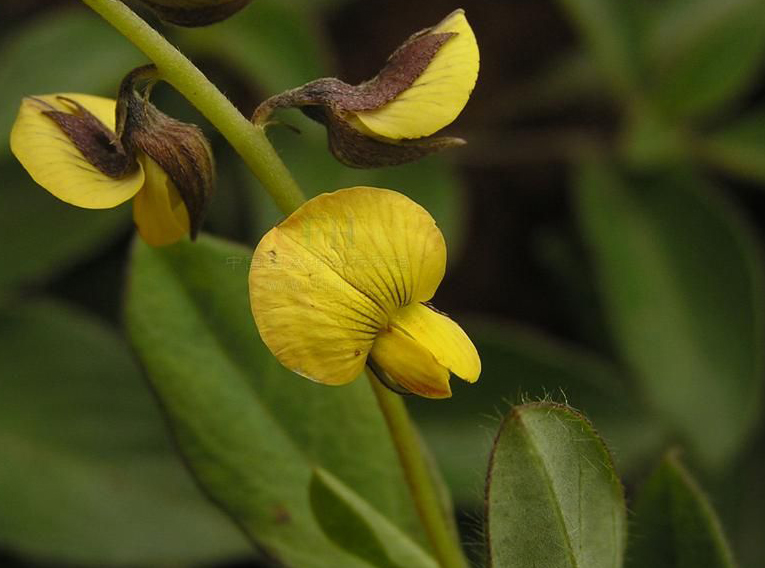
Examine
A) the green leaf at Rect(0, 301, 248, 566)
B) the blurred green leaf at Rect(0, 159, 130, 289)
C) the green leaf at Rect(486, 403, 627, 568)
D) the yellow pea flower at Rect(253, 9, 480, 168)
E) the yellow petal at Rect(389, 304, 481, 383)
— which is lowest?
the green leaf at Rect(0, 301, 248, 566)

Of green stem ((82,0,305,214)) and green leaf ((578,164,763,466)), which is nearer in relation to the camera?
green stem ((82,0,305,214))

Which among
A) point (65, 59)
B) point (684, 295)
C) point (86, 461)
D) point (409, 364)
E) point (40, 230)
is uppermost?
point (409, 364)

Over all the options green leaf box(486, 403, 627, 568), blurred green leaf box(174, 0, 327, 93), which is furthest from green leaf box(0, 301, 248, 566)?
green leaf box(486, 403, 627, 568)

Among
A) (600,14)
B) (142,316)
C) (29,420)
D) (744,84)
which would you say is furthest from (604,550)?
(744,84)

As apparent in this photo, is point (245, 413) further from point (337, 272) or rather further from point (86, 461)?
point (86, 461)

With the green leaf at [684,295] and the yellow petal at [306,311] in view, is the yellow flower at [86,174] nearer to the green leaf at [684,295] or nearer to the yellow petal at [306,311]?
the yellow petal at [306,311]

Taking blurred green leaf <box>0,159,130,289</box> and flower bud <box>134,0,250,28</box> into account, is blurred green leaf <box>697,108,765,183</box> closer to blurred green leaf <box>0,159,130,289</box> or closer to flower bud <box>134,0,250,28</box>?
blurred green leaf <box>0,159,130,289</box>

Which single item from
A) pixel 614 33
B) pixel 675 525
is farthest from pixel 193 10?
pixel 614 33

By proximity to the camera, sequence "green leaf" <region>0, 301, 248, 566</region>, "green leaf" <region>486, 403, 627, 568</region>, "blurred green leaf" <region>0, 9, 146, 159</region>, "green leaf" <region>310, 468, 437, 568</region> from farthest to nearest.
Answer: "blurred green leaf" <region>0, 9, 146, 159</region> → "green leaf" <region>0, 301, 248, 566</region> → "green leaf" <region>310, 468, 437, 568</region> → "green leaf" <region>486, 403, 627, 568</region>

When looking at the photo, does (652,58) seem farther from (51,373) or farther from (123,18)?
(123,18)
